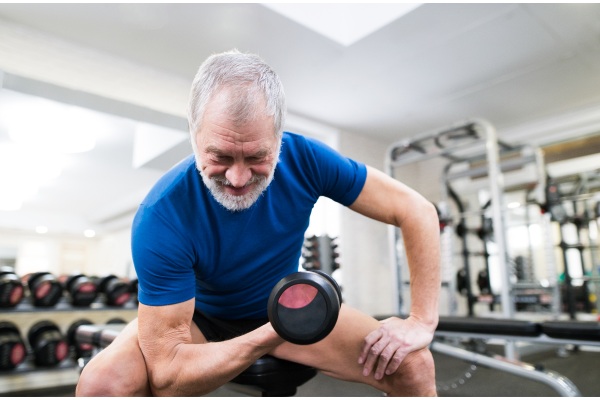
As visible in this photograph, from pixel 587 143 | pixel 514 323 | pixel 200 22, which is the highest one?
pixel 200 22

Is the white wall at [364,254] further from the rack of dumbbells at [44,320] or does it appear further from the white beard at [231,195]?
the white beard at [231,195]

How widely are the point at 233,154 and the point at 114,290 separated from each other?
301 cm

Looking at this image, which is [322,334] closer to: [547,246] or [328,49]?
[328,49]

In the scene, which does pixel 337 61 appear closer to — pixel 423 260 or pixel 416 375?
pixel 423 260

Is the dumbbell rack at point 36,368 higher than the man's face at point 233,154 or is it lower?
lower

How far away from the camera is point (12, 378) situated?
2.80m

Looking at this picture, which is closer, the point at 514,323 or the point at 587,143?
the point at 514,323

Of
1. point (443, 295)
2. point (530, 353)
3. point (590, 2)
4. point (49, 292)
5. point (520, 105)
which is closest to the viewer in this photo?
point (590, 2)

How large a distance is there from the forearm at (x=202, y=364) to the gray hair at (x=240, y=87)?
15.6 inches

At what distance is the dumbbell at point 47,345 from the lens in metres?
2.87

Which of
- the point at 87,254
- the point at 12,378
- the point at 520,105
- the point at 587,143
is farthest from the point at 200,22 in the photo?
the point at 87,254

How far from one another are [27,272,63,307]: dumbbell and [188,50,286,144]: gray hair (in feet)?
9.02

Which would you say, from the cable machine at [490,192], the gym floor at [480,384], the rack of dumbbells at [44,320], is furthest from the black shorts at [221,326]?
the cable machine at [490,192]

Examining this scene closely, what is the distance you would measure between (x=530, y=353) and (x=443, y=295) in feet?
4.61
